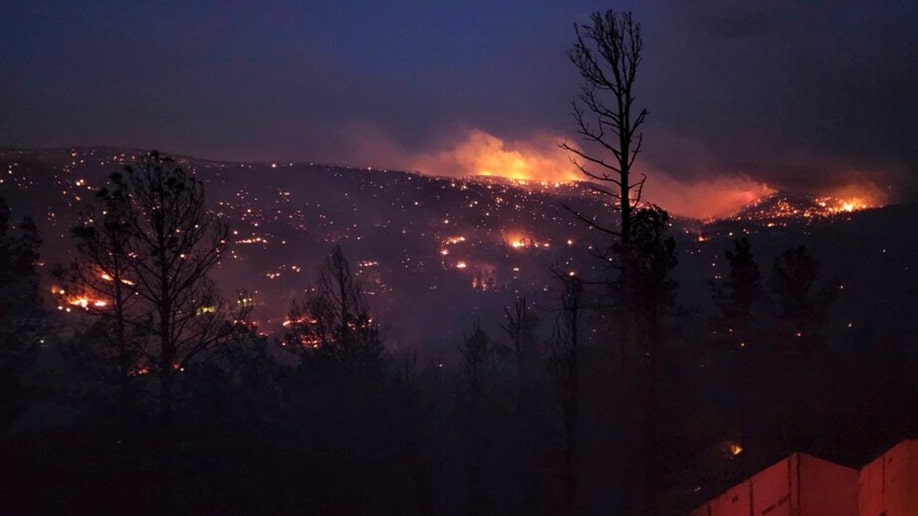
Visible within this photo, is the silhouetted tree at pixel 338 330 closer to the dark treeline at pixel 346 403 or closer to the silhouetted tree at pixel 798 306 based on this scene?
the dark treeline at pixel 346 403

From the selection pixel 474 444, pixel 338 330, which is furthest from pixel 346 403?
pixel 474 444

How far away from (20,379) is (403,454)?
34.8ft

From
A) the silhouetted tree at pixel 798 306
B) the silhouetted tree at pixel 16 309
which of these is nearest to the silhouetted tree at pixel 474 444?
the silhouetted tree at pixel 798 306

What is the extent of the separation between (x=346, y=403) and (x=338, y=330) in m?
2.25

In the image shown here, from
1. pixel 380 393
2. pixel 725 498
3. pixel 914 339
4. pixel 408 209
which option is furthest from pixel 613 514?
pixel 408 209

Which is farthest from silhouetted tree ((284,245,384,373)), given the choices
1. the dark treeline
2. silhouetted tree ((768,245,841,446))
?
silhouetted tree ((768,245,841,446))

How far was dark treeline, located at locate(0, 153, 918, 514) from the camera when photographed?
9.66 m

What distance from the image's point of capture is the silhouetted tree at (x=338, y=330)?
15188 millimetres

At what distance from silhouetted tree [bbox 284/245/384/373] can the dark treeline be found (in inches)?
2.5

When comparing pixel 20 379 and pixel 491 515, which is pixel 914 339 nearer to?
pixel 491 515

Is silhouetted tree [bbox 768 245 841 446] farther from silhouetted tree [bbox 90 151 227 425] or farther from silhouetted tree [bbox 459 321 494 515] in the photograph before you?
silhouetted tree [bbox 90 151 227 425]

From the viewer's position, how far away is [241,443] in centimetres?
1147

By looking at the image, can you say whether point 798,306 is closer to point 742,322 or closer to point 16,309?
point 742,322

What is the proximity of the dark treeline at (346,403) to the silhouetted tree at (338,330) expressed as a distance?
0.21 feet
